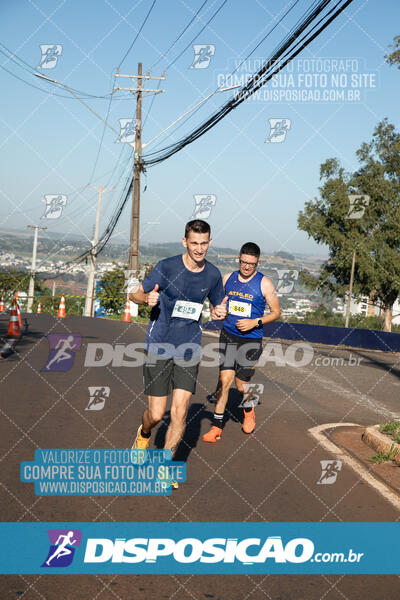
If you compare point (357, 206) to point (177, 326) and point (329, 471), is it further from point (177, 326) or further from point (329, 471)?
point (177, 326)

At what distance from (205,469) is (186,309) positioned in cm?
154

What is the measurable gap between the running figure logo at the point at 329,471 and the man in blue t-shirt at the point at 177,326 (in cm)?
139

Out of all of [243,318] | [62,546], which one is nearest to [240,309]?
[243,318]

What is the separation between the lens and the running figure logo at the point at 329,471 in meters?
5.69

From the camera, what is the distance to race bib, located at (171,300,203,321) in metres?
5.33

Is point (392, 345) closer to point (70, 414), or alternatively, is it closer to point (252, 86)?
point (252, 86)

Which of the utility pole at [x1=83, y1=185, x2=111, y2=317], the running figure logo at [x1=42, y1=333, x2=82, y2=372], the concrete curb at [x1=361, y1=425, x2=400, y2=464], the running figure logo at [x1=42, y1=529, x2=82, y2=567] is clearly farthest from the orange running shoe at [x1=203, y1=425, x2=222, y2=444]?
the utility pole at [x1=83, y1=185, x2=111, y2=317]

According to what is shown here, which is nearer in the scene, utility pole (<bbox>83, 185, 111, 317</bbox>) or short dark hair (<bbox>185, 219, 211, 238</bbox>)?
short dark hair (<bbox>185, 219, 211, 238</bbox>)

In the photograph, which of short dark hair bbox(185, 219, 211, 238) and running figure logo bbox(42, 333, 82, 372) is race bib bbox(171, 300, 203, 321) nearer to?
short dark hair bbox(185, 219, 211, 238)

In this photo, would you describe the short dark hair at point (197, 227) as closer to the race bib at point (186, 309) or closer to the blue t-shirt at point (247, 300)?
the race bib at point (186, 309)

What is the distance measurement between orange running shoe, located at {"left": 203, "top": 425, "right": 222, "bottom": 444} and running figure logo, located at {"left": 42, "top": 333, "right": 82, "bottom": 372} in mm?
5298

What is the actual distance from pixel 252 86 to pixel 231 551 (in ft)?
38.5

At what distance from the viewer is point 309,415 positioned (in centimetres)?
904

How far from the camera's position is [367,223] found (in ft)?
186
